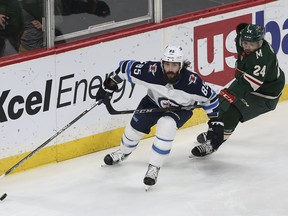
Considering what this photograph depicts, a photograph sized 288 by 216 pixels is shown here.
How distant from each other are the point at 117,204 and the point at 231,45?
1991 mm

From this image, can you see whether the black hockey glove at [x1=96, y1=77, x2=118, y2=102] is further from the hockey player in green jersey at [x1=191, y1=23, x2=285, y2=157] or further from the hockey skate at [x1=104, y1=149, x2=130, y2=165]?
the hockey player in green jersey at [x1=191, y1=23, x2=285, y2=157]

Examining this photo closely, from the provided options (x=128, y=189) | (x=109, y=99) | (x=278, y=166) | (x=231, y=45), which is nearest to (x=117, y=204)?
(x=128, y=189)

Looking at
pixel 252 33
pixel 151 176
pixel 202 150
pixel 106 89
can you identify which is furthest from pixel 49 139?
pixel 252 33

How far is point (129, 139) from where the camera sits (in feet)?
23.8

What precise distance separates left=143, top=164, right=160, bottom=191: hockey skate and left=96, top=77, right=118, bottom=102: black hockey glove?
52 centimetres

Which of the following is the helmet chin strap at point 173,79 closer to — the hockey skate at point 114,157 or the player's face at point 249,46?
the player's face at point 249,46

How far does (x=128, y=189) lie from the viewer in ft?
22.9

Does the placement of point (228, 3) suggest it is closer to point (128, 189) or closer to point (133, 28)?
point (133, 28)

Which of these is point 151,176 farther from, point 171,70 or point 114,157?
point 171,70

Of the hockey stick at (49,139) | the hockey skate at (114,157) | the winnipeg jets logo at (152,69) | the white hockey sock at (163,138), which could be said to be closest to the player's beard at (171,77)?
the winnipeg jets logo at (152,69)

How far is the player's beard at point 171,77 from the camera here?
6.87 meters

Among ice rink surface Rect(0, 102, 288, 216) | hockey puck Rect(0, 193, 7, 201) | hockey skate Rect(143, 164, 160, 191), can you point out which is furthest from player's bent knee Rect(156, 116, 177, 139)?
hockey puck Rect(0, 193, 7, 201)

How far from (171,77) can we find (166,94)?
5.4 inches

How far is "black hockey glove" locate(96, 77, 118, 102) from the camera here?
23.3ft
